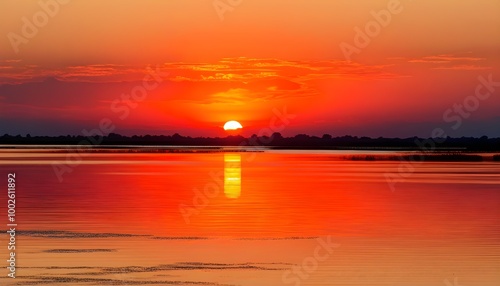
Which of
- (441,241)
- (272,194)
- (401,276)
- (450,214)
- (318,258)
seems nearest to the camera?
(401,276)

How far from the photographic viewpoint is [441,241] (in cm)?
A: 1811

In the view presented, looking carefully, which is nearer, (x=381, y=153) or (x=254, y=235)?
(x=254, y=235)

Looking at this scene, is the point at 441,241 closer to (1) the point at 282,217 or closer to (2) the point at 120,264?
(1) the point at 282,217

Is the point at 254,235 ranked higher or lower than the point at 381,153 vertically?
lower

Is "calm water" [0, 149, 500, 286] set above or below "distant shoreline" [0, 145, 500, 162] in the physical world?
below

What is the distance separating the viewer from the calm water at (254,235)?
1412 cm

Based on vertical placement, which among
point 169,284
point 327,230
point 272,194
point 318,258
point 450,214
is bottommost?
point 169,284

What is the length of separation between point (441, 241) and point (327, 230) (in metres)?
2.58

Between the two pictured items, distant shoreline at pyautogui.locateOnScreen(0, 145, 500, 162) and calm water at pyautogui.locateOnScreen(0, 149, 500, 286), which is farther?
distant shoreline at pyautogui.locateOnScreen(0, 145, 500, 162)

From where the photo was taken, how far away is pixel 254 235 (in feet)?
60.3

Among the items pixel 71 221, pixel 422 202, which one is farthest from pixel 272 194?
pixel 71 221

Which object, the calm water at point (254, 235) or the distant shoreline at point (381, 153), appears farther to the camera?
the distant shoreline at point (381, 153)

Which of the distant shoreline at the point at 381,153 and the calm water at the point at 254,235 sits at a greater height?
the distant shoreline at the point at 381,153

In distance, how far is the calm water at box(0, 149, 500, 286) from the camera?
14.1m
